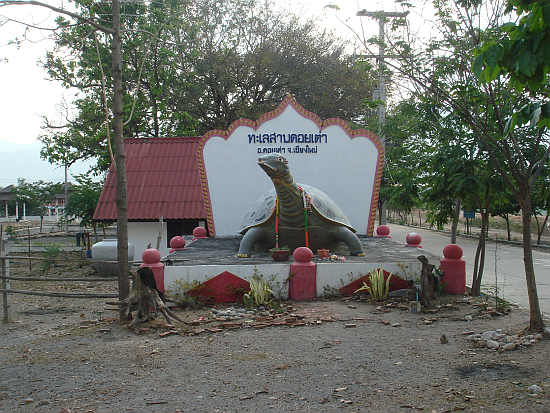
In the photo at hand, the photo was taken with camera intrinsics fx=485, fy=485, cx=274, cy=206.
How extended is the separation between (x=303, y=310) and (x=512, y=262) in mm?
13620

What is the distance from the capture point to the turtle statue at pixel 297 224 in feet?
34.3

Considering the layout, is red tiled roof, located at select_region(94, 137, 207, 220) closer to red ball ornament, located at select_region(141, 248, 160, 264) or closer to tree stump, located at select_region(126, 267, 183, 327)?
red ball ornament, located at select_region(141, 248, 160, 264)

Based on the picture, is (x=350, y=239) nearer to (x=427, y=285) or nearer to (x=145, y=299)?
(x=427, y=285)

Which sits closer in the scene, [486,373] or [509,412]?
[509,412]

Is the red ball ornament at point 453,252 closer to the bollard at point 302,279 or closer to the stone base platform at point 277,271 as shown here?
the stone base platform at point 277,271

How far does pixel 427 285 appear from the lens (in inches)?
336

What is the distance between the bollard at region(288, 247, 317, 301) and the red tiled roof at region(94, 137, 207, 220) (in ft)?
26.6

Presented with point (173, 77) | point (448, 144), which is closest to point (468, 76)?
point (448, 144)

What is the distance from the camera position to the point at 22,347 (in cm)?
671

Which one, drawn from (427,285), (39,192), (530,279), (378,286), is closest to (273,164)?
(378,286)

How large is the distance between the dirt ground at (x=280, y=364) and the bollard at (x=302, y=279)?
867mm

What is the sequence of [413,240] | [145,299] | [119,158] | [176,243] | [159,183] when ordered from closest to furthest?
[145,299] → [119,158] → [176,243] → [413,240] → [159,183]

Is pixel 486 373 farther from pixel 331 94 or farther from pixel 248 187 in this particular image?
Result: pixel 331 94

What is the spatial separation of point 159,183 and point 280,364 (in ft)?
44.0
